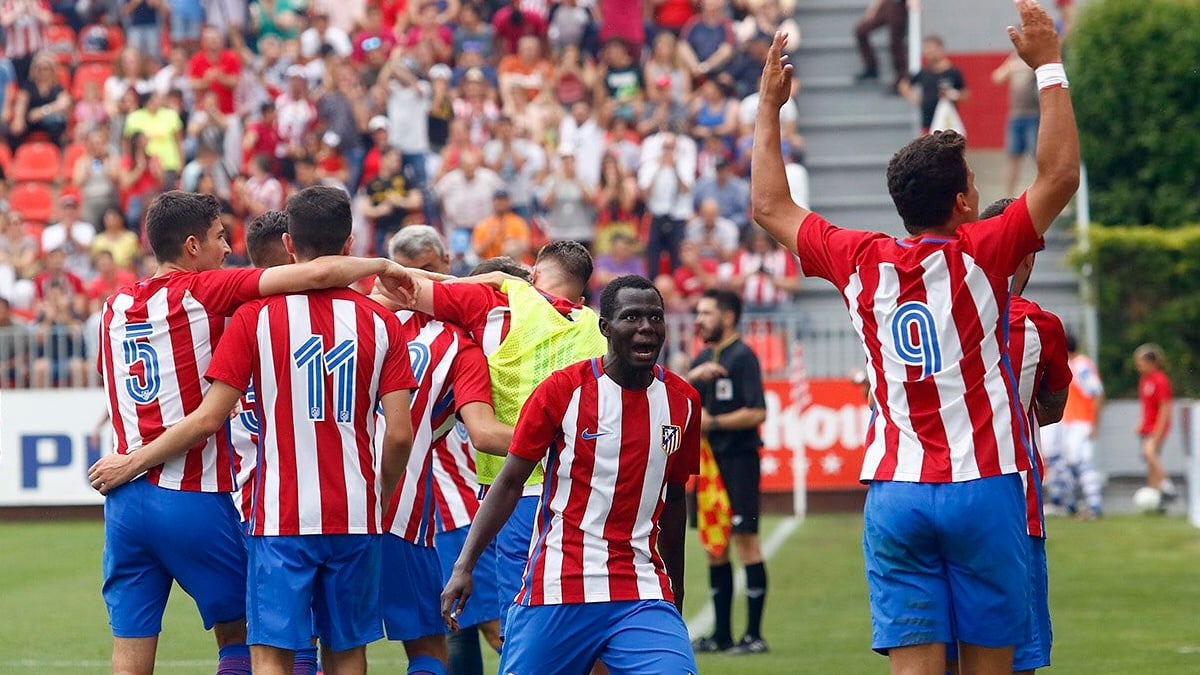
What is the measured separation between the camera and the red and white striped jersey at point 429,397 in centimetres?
712

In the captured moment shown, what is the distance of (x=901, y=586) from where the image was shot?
5.73 m

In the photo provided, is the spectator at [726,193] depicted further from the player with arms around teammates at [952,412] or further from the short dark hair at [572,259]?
the player with arms around teammates at [952,412]

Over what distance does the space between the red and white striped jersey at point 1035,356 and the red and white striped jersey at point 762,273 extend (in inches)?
536

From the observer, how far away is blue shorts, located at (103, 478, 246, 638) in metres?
6.98

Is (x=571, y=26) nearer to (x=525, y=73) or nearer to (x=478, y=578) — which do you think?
(x=525, y=73)

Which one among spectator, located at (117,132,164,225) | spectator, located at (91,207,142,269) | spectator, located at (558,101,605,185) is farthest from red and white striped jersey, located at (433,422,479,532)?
spectator, located at (117,132,164,225)

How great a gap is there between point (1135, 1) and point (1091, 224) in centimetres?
333

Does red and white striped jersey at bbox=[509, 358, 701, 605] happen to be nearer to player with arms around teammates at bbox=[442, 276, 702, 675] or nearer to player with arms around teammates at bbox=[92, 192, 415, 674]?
player with arms around teammates at bbox=[442, 276, 702, 675]

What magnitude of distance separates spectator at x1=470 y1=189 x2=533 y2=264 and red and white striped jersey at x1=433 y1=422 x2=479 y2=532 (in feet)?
39.5

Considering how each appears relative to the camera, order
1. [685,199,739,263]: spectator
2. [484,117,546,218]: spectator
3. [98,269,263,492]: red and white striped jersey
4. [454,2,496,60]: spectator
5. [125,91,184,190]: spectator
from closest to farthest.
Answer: [98,269,263,492]: red and white striped jersey
[685,199,739,263]: spectator
[484,117,546,218]: spectator
[125,91,184,190]: spectator
[454,2,496,60]: spectator

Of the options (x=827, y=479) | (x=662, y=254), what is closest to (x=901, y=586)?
(x=827, y=479)

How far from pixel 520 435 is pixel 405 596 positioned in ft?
4.67

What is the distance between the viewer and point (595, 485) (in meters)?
6.00

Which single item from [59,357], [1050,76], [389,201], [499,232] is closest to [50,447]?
[59,357]
